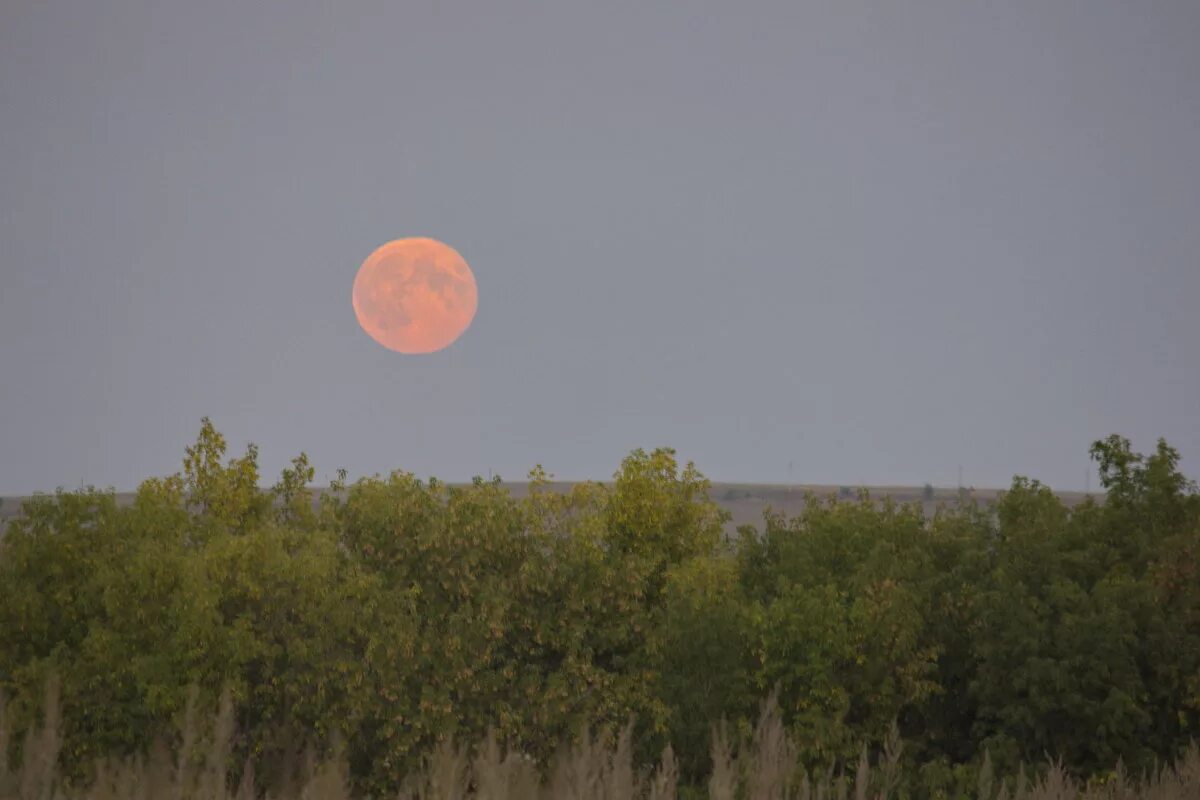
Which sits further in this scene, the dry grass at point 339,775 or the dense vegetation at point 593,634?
the dense vegetation at point 593,634

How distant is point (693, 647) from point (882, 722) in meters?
7.17

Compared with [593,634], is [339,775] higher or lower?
higher

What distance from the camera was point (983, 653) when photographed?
162ft

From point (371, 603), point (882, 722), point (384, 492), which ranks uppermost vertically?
point (384, 492)

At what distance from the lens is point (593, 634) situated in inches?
2184

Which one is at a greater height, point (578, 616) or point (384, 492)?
point (384, 492)

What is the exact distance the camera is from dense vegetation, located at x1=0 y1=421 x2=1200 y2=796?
47.5 meters

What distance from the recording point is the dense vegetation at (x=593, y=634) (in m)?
47.5

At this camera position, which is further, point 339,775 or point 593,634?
point 593,634

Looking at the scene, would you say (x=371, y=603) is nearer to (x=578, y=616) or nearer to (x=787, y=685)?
(x=578, y=616)

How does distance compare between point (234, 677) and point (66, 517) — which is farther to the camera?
point (66, 517)

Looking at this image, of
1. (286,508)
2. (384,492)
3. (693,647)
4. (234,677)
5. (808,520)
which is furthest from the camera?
(286,508)

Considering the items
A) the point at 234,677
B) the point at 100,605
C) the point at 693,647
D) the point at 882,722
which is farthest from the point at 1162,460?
the point at 100,605

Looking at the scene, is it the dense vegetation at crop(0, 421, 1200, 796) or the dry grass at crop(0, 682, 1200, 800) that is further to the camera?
the dense vegetation at crop(0, 421, 1200, 796)
